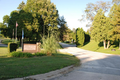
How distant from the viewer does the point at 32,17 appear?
37125 mm

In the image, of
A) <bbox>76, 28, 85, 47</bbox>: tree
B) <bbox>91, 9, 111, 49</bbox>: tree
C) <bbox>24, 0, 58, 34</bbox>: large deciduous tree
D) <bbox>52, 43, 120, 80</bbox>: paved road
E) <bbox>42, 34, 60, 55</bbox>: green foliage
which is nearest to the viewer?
<bbox>52, 43, 120, 80</bbox>: paved road

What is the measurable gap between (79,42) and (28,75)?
39.8m

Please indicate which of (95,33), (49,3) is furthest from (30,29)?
(95,33)

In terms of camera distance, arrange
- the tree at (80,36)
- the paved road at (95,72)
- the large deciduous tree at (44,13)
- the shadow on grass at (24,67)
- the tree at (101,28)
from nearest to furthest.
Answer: the shadow on grass at (24,67) < the paved road at (95,72) < the tree at (101,28) < the large deciduous tree at (44,13) < the tree at (80,36)

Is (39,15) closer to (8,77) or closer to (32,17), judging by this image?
(32,17)

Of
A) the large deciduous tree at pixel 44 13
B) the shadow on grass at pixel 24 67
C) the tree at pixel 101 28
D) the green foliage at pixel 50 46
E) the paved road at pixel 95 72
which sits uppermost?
the large deciduous tree at pixel 44 13

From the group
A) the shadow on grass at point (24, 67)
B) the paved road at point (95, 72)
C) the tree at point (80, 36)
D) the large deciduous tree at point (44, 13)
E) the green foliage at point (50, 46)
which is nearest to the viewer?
the shadow on grass at point (24, 67)

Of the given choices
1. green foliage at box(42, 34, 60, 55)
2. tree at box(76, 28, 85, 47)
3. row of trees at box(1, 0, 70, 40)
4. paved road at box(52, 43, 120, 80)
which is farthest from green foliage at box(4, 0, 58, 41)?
paved road at box(52, 43, 120, 80)

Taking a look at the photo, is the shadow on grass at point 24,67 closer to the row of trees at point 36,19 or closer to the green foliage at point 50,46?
the green foliage at point 50,46

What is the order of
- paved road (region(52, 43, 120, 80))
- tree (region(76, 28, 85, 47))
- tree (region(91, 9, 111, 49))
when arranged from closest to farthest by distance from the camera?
paved road (region(52, 43, 120, 80))
tree (region(91, 9, 111, 49))
tree (region(76, 28, 85, 47))

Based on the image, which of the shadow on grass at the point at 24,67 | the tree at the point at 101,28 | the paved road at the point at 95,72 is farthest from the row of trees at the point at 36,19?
the shadow on grass at the point at 24,67

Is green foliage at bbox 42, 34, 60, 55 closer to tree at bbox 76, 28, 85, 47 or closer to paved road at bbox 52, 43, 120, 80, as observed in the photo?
paved road at bbox 52, 43, 120, 80

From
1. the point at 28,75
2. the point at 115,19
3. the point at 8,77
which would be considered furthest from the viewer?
the point at 115,19

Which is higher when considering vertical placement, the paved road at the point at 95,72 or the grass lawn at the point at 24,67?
the grass lawn at the point at 24,67
